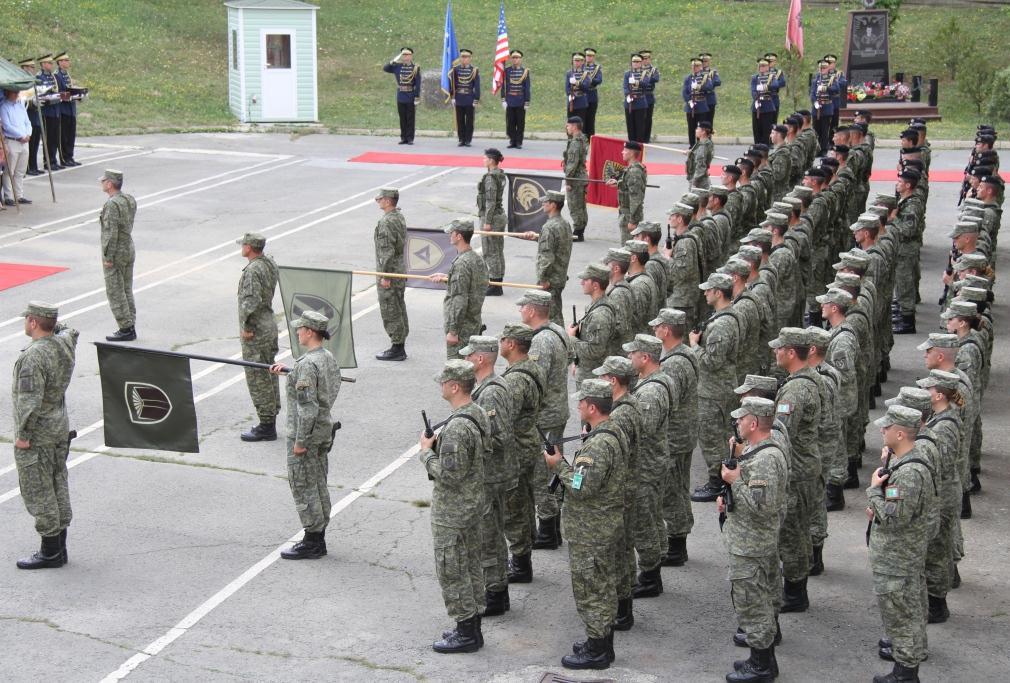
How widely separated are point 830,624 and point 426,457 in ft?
9.51

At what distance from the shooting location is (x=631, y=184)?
60.1ft

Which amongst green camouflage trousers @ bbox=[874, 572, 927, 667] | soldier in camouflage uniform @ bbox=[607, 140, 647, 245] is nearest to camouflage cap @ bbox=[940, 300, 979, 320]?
green camouflage trousers @ bbox=[874, 572, 927, 667]

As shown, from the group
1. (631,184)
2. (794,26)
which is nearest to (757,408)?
(631,184)

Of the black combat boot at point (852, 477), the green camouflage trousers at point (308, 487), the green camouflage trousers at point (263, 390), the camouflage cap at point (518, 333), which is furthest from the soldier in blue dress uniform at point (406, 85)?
the camouflage cap at point (518, 333)

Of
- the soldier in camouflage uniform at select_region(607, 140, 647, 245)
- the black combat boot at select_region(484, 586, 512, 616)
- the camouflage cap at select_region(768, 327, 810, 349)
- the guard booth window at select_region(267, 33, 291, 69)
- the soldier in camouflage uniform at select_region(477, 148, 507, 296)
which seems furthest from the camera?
the guard booth window at select_region(267, 33, 291, 69)

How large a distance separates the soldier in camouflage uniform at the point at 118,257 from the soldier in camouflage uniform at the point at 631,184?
21.9ft

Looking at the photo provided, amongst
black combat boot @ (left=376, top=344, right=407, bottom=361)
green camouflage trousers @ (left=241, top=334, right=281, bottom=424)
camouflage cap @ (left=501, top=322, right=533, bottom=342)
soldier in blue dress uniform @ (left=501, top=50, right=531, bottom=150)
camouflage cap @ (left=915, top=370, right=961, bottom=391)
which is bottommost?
black combat boot @ (left=376, top=344, right=407, bottom=361)

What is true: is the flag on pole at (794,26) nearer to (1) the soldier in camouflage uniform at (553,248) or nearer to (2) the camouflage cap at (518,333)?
(1) the soldier in camouflage uniform at (553,248)

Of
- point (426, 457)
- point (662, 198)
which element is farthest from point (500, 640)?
point (662, 198)

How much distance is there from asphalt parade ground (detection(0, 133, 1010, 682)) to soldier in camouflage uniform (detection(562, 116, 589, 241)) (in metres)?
2.70

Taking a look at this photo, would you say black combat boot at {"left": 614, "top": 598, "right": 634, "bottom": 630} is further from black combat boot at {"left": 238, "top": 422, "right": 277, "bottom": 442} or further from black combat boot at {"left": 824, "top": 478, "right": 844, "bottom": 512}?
black combat boot at {"left": 238, "top": 422, "right": 277, "bottom": 442}

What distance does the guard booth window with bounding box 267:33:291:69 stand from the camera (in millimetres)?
30453

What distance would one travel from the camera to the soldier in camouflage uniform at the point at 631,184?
59.7 ft

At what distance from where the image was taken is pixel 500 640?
8.62 meters
